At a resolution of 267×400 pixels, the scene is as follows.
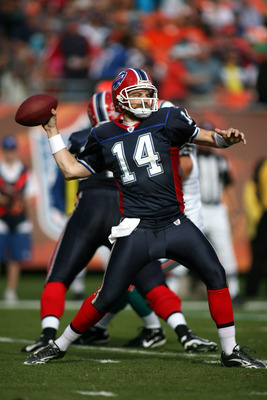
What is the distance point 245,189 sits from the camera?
39.0ft

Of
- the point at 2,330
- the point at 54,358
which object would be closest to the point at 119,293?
the point at 54,358

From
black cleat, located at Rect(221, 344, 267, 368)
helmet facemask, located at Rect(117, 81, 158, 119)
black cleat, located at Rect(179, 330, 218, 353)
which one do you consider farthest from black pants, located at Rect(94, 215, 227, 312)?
black cleat, located at Rect(179, 330, 218, 353)

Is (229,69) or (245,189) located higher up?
(229,69)

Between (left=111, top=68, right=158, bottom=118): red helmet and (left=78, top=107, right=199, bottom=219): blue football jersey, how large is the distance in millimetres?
77

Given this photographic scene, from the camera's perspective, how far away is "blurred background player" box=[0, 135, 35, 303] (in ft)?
32.5

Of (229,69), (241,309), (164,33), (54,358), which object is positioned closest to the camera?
(54,358)

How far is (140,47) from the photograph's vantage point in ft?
42.3

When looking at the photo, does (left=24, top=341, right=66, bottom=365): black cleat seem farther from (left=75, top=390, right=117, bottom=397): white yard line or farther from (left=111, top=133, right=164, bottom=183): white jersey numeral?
(left=111, top=133, right=164, bottom=183): white jersey numeral

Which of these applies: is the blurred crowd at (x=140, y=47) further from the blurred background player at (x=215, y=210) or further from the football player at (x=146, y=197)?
the football player at (x=146, y=197)

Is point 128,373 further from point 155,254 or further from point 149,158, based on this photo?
point 149,158

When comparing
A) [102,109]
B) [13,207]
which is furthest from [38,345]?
[13,207]

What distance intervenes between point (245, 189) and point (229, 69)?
2.88 meters

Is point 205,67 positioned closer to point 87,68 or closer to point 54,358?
point 87,68

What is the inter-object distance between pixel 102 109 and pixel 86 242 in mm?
1064
